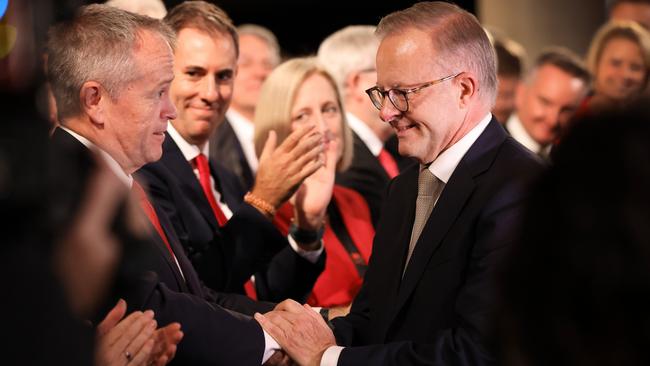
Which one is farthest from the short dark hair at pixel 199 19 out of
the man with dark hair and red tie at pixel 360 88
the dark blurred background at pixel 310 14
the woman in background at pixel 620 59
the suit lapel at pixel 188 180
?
the dark blurred background at pixel 310 14

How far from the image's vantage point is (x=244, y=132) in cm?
592

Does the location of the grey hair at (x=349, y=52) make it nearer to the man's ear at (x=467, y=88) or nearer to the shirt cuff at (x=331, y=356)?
the man's ear at (x=467, y=88)

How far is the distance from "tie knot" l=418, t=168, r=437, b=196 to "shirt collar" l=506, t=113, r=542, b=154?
3191 millimetres

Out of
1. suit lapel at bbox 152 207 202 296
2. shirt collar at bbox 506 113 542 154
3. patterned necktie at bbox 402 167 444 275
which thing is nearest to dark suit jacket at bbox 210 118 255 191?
shirt collar at bbox 506 113 542 154

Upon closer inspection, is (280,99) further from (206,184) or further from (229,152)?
(229,152)

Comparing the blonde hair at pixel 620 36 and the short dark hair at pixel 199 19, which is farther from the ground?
the short dark hair at pixel 199 19

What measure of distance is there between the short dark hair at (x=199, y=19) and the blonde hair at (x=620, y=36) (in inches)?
106

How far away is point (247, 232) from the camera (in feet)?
10.9

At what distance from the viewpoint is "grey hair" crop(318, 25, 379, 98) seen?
484 centimetres

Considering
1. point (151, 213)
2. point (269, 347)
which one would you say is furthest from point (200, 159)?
point (269, 347)

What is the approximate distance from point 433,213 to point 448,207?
53 millimetres

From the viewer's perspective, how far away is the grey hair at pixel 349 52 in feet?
15.9

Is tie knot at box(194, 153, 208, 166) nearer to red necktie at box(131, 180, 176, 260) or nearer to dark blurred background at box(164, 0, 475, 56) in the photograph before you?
red necktie at box(131, 180, 176, 260)

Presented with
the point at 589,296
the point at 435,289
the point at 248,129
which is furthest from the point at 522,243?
the point at 248,129
